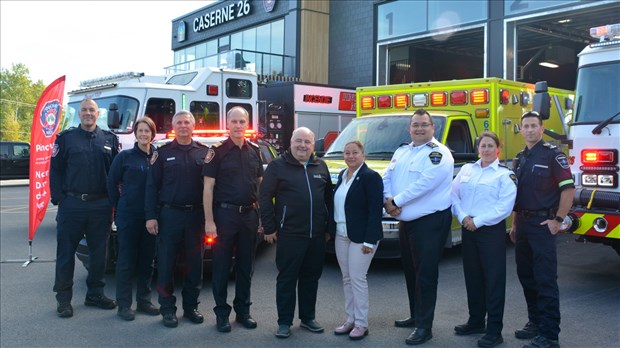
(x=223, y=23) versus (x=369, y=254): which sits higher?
(x=223, y=23)

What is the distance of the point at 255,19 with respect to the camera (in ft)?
76.1

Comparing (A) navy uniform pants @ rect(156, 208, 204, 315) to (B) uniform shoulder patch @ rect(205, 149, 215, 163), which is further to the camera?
(A) navy uniform pants @ rect(156, 208, 204, 315)

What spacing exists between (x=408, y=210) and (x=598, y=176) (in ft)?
8.27

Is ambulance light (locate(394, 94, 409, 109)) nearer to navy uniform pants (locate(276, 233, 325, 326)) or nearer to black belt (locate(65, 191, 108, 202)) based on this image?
navy uniform pants (locate(276, 233, 325, 326))

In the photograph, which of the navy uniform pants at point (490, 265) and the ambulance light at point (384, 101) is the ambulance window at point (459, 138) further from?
the navy uniform pants at point (490, 265)

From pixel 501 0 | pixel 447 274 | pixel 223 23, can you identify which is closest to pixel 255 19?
pixel 223 23

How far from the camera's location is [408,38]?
17.6 metres

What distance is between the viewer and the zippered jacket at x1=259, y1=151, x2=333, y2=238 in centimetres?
472

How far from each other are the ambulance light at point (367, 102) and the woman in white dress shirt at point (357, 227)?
4629 mm

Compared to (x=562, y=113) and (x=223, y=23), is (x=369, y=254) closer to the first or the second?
(x=562, y=113)

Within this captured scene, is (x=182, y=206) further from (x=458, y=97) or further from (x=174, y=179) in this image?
(x=458, y=97)

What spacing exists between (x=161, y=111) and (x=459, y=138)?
568 cm

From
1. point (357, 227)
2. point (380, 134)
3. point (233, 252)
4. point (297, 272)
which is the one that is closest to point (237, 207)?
point (233, 252)

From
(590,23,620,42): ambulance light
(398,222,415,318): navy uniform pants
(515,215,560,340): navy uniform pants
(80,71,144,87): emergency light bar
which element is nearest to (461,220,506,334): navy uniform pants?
(515,215,560,340): navy uniform pants
